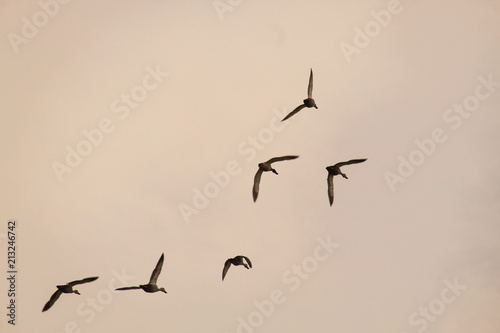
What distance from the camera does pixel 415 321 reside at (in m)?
101

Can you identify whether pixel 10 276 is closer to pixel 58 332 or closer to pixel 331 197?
pixel 58 332

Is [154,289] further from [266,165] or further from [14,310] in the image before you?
[14,310]

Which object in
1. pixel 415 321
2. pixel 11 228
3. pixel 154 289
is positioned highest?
pixel 11 228

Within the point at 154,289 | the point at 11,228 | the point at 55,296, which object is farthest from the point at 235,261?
the point at 11,228

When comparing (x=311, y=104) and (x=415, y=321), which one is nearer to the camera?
(x=311, y=104)

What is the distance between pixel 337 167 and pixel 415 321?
33015mm

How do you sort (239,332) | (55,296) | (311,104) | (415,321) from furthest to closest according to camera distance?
(415,321)
(239,332)
(55,296)
(311,104)

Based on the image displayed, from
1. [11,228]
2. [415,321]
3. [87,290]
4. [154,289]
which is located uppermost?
[11,228]

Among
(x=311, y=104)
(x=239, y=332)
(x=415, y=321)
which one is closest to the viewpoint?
(x=311, y=104)

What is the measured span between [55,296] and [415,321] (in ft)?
131

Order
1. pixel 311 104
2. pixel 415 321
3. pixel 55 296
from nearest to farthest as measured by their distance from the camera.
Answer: pixel 311 104 → pixel 55 296 → pixel 415 321

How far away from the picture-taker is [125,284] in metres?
104

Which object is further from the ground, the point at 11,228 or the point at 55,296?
the point at 11,228

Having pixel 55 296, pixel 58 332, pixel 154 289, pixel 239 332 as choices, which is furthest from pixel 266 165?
pixel 58 332
